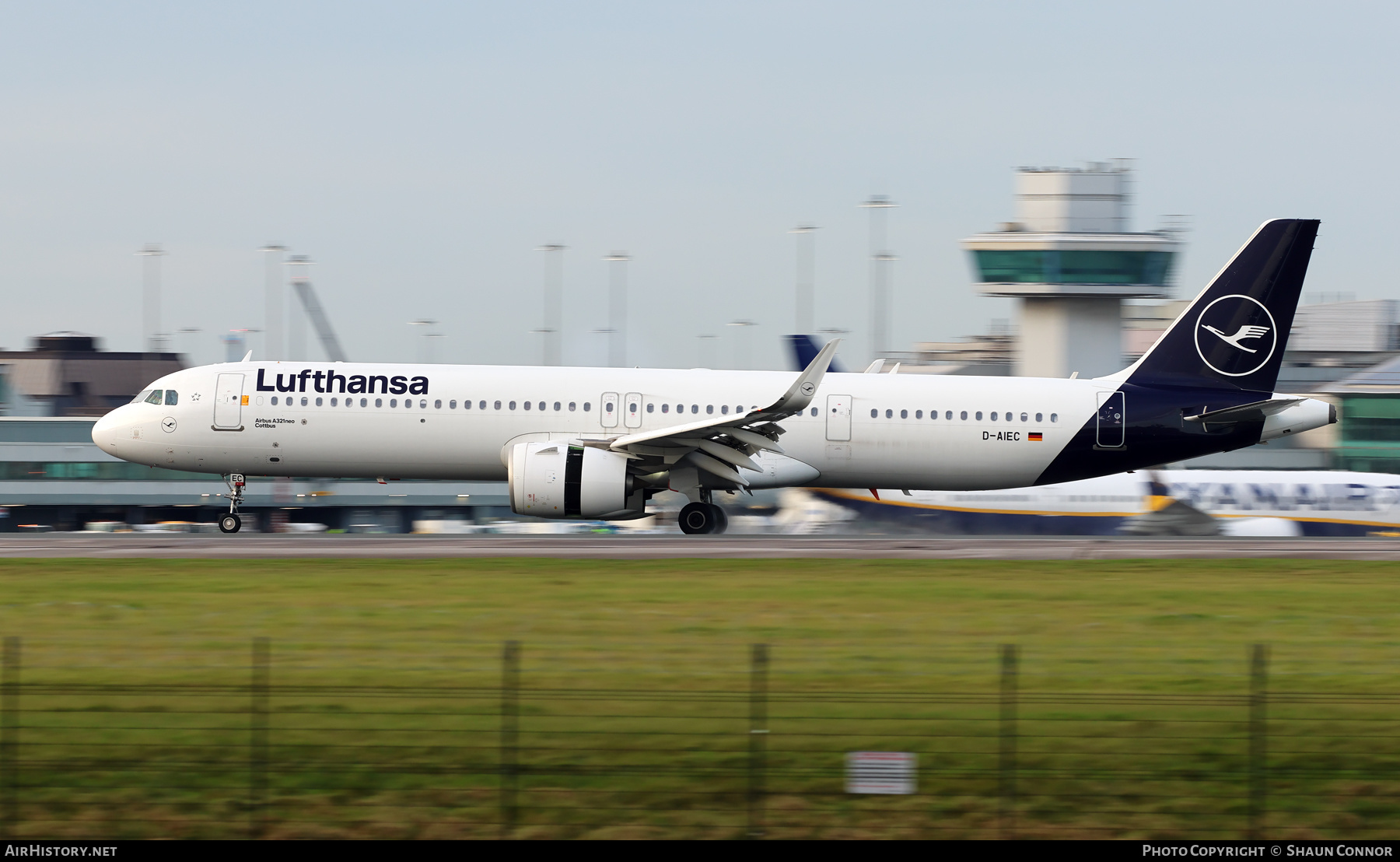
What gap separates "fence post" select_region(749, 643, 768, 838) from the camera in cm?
988

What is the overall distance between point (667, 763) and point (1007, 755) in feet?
8.42

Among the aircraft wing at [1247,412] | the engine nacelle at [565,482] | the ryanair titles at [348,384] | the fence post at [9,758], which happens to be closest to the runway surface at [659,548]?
the engine nacelle at [565,482]

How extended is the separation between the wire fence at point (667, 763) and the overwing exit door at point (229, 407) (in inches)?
800

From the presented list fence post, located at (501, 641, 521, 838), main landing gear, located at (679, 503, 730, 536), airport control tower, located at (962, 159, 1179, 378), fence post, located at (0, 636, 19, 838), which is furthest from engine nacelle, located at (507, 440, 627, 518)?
airport control tower, located at (962, 159, 1179, 378)

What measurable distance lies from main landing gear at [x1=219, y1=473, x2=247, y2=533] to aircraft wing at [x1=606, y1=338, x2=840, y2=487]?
8.59m

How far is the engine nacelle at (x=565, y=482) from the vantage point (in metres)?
30.8

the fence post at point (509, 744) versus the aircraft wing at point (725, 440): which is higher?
the aircraft wing at point (725, 440)

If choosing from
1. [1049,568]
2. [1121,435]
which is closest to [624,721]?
[1049,568]

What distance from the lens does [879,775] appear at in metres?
10.2

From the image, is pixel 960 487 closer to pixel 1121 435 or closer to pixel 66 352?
pixel 1121 435

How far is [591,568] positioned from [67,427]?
4986 cm

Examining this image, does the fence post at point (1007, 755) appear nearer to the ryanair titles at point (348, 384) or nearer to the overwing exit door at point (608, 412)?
the overwing exit door at point (608, 412)

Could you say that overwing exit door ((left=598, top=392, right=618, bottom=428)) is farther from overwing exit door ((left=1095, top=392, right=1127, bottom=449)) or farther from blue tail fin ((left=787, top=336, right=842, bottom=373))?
blue tail fin ((left=787, top=336, right=842, bottom=373))

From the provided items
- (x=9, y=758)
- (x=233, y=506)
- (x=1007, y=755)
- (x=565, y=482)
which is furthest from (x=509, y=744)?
(x=233, y=506)
